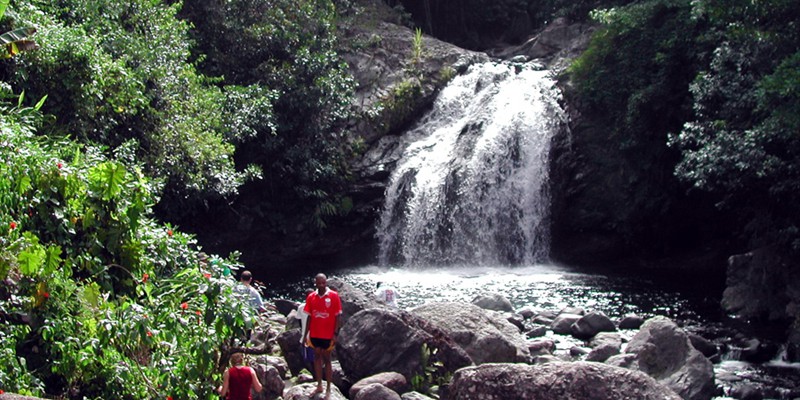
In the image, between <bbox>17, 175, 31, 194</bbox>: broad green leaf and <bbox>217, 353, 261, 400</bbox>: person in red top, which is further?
<bbox>17, 175, 31, 194</bbox>: broad green leaf

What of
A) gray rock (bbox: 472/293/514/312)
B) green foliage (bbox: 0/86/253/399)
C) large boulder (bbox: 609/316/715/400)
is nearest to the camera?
green foliage (bbox: 0/86/253/399)

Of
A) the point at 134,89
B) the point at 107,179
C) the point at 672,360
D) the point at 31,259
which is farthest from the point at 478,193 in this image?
the point at 31,259

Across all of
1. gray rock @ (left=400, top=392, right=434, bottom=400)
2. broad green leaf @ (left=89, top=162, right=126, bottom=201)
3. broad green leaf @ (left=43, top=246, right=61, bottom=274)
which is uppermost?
broad green leaf @ (left=89, top=162, right=126, bottom=201)

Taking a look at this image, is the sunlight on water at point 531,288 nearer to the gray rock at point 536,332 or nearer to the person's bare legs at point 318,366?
the gray rock at point 536,332

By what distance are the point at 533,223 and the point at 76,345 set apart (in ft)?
59.7

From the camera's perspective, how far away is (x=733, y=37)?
18703 millimetres

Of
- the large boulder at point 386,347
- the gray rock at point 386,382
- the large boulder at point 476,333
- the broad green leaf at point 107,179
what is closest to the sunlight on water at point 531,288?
the large boulder at point 476,333

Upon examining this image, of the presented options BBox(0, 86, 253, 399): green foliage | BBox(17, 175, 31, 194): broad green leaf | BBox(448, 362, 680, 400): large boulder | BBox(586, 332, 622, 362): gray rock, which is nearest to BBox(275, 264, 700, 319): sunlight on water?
BBox(586, 332, 622, 362): gray rock

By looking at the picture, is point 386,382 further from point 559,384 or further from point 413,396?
point 559,384

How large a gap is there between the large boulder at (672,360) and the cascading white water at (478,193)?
10.8 metres

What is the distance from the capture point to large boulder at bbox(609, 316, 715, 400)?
13.0 metres

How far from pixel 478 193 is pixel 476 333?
12.0 metres

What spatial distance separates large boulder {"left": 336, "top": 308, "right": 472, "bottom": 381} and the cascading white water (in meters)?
12.3

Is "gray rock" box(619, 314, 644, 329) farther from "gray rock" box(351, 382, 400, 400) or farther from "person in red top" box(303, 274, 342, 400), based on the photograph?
"person in red top" box(303, 274, 342, 400)
